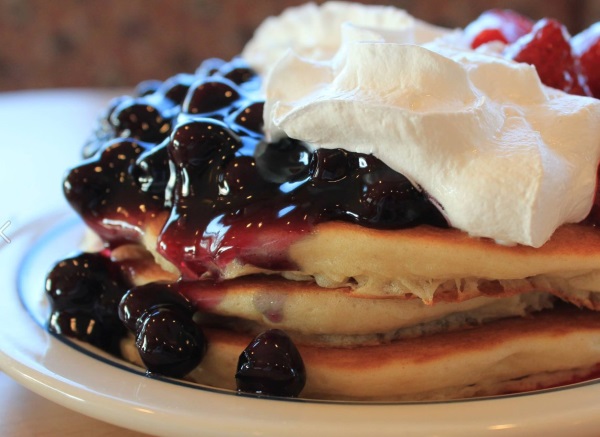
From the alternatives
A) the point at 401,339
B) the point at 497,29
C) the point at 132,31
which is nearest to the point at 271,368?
the point at 401,339

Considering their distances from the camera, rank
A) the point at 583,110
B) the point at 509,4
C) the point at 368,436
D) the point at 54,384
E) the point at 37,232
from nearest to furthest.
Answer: the point at 368,436 → the point at 54,384 → the point at 583,110 → the point at 37,232 → the point at 509,4

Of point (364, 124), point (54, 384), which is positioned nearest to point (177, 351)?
point (54, 384)

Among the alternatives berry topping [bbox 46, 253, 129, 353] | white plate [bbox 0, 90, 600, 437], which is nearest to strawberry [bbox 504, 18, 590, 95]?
white plate [bbox 0, 90, 600, 437]

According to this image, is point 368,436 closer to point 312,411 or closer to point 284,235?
point 312,411

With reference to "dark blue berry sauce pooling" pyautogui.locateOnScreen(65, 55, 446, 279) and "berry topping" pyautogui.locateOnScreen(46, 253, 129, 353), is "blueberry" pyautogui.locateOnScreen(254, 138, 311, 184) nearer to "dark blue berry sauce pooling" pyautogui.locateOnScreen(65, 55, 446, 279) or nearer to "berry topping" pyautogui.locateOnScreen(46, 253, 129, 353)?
"dark blue berry sauce pooling" pyautogui.locateOnScreen(65, 55, 446, 279)

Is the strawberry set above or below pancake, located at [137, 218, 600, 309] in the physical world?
above

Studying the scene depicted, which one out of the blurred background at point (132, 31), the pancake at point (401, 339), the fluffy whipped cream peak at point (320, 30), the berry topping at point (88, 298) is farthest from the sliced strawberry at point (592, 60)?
the blurred background at point (132, 31)

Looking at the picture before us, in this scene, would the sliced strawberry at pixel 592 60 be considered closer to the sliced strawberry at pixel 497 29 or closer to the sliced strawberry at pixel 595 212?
the sliced strawberry at pixel 497 29

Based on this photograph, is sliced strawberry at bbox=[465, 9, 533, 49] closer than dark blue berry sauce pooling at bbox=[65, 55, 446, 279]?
No
